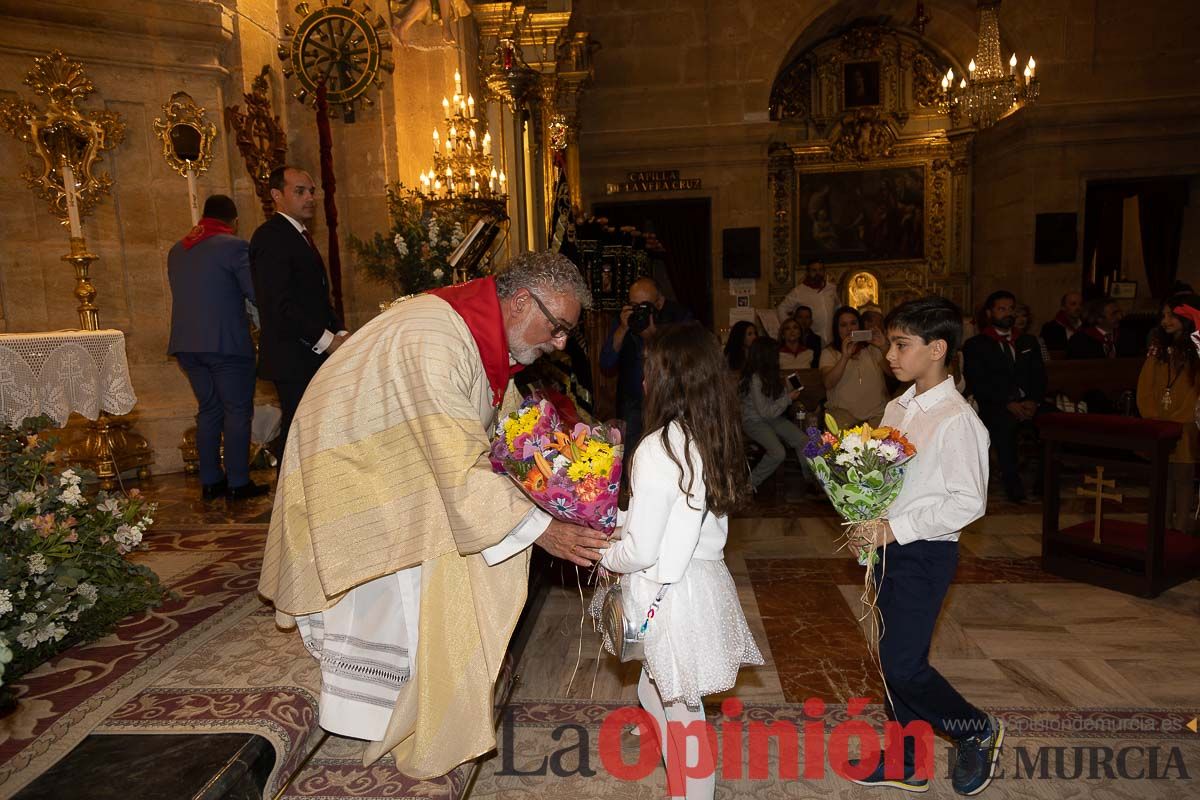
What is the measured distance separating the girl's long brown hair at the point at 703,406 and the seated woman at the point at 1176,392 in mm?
4009

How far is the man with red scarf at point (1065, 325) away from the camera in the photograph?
9586mm

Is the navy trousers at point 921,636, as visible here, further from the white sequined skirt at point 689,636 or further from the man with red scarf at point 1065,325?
the man with red scarf at point 1065,325

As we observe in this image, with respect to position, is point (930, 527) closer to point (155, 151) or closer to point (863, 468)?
point (863, 468)

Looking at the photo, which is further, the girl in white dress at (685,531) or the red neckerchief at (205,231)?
the red neckerchief at (205,231)

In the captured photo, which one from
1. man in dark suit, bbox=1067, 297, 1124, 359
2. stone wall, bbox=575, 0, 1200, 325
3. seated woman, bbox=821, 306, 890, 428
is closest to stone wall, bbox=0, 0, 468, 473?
seated woman, bbox=821, 306, 890, 428

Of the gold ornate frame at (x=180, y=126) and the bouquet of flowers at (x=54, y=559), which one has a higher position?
the gold ornate frame at (x=180, y=126)

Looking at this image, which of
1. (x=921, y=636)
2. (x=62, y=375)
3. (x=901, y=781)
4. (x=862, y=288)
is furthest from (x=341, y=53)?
(x=862, y=288)

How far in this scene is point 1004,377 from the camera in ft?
21.6

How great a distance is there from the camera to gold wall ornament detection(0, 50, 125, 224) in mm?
6059

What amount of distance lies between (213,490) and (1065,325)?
382 inches

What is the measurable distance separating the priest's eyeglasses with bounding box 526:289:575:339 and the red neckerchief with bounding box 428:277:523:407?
0.15 metres

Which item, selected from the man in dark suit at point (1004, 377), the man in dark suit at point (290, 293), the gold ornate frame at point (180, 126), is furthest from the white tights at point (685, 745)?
the gold ornate frame at point (180, 126)

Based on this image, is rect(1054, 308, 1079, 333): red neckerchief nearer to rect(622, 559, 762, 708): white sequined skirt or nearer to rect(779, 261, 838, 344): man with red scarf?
rect(779, 261, 838, 344): man with red scarf

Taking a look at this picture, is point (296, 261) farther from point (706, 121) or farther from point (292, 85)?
point (706, 121)
